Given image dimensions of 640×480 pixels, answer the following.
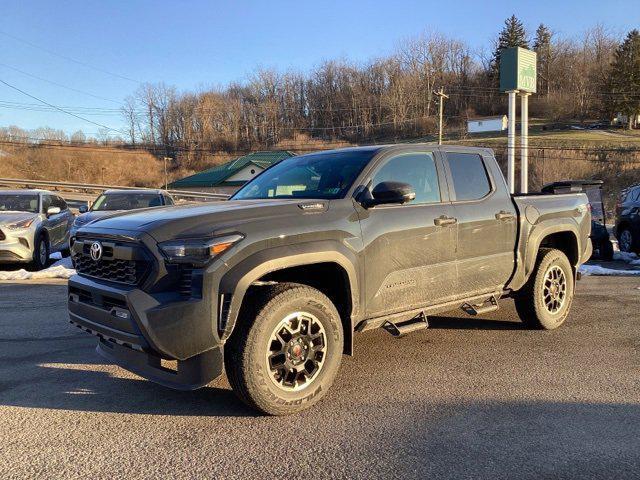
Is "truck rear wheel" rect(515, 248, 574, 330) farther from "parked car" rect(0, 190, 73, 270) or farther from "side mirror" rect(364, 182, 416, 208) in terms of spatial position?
"parked car" rect(0, 190, 73, 270)

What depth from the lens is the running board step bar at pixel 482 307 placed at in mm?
5199

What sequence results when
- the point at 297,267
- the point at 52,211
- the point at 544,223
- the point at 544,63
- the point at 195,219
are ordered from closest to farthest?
the point at 195,219 → the point at 297,267 → the point at 544,223 → the point at 52,211 → the point at 544,63

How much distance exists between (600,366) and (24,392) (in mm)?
4890

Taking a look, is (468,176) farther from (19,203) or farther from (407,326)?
(19,203)

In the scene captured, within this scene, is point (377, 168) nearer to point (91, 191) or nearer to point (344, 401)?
point (344, 401)

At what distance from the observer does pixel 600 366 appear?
479cm

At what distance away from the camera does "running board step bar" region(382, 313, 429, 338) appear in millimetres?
4402

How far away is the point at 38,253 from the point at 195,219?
8680 millimetres

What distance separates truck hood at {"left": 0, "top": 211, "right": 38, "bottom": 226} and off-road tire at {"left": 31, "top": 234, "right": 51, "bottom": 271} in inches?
17.9

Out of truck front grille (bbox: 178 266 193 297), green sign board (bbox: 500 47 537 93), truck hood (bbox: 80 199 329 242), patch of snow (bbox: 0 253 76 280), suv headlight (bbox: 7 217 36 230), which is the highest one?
green sign board (bbox: 500 47 537 93)

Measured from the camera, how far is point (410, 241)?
445cm

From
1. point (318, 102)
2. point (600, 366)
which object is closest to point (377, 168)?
point (600, 366)

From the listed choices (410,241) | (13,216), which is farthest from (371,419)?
(13,216)

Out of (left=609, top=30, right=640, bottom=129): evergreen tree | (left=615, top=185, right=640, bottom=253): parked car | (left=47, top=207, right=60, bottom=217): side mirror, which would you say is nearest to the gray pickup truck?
(left=47, top=207, right=60, bottom=217): side mirror
